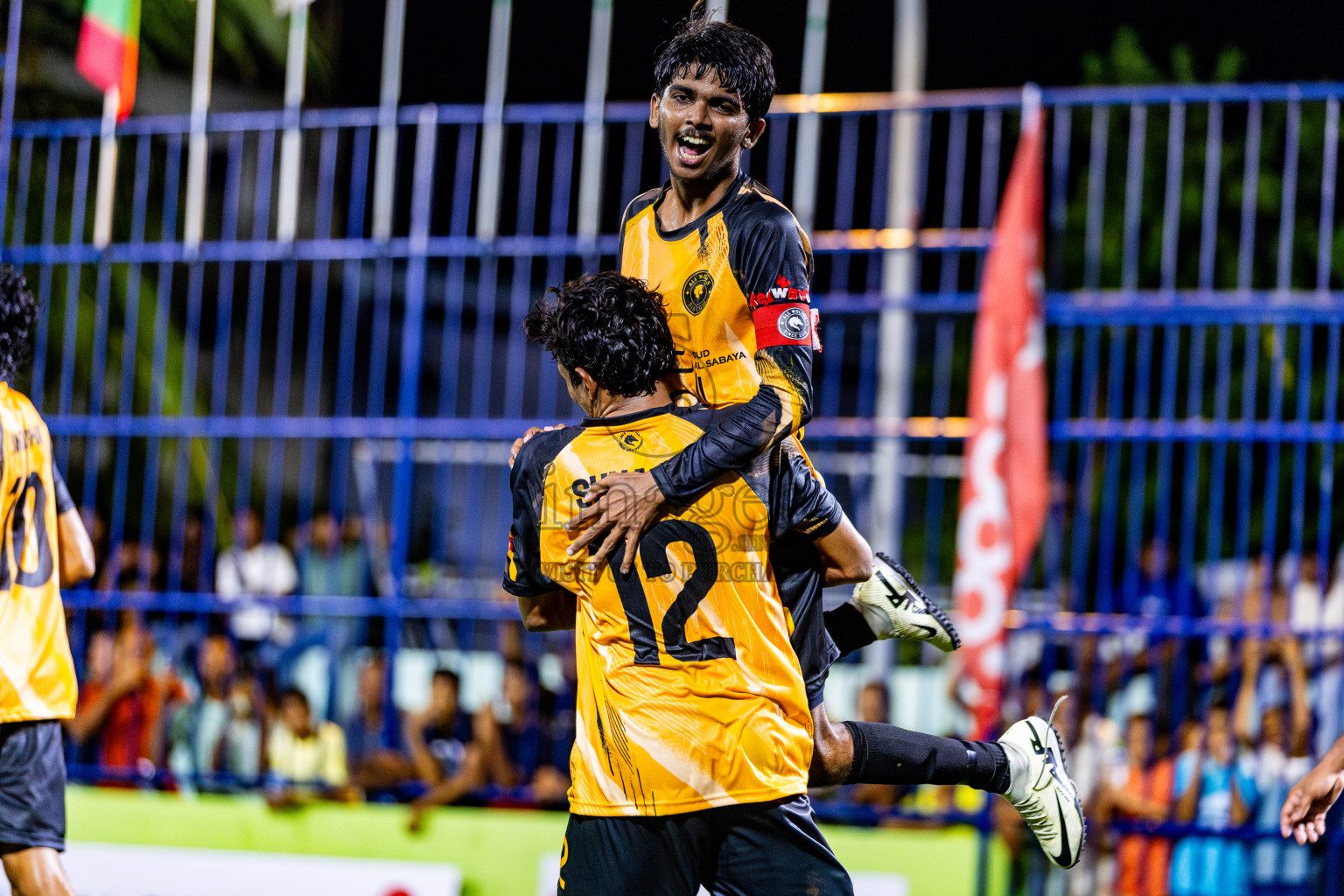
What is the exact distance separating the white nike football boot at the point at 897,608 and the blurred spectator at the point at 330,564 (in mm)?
3438

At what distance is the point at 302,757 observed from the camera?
681 cm

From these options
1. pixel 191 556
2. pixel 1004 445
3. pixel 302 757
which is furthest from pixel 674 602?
pixel 191 556

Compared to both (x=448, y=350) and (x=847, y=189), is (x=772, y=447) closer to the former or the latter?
(x=847, y=189)

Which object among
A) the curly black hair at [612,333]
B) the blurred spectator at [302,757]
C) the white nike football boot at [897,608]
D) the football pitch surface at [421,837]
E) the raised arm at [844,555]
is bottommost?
the football pitch surface at [421,837]

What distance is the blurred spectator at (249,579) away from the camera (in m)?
6.88

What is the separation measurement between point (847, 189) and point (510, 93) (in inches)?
297

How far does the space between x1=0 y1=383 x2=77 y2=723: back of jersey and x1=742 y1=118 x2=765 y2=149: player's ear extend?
6.77 ft

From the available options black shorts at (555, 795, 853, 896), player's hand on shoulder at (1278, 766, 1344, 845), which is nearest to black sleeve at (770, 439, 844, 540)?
black shorts at (555, 795, 853, 896)

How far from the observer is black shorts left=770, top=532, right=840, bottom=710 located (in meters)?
3.46

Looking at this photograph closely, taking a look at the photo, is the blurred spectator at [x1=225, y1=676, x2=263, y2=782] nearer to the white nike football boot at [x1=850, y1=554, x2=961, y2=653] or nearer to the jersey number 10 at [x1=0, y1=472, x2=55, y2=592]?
the jersey number 10 at [x1=0, y1=472, x2=55, y2=592]

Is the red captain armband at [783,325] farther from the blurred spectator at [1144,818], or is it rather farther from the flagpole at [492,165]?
the flagpole at [492,165]

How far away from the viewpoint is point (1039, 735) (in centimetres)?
390

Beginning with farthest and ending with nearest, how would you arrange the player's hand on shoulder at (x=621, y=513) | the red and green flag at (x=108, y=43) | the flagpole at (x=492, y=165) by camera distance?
the red and green flag at (x=108, y=43)
the flagpole at (x=492, y=165)
the player's hand on shoulder at (x=621, y=513)

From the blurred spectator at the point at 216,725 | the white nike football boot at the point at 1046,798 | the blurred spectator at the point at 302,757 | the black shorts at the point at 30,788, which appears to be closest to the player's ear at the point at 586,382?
the white nike football boot at the point at 1046,798
